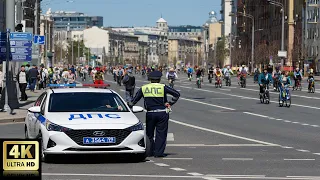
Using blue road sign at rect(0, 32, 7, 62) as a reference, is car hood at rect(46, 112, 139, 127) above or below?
below

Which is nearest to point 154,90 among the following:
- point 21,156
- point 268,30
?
point 21,156

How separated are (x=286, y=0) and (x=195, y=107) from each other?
331 feet

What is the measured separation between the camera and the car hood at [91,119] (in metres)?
13.9

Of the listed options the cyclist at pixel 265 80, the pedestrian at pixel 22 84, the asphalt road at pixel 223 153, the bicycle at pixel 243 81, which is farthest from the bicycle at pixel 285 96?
the bicycle at pixel 243 81

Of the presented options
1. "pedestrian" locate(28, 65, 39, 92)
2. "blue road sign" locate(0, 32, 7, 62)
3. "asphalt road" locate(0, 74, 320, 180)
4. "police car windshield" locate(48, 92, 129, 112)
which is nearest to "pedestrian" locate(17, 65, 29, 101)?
"pedestrian" locate(28, 65, 39, 92)

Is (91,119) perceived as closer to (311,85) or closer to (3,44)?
(3,44)

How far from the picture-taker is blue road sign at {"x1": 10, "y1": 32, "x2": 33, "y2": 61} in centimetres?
3042

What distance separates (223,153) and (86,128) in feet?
12.1

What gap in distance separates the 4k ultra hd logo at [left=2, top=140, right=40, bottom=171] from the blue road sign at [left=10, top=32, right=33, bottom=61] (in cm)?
2547

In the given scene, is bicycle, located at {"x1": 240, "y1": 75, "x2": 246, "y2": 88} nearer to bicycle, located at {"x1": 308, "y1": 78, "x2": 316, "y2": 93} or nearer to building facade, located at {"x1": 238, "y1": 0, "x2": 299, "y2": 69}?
bicycle, located at {"x1": 308, "y1": 78, "x2": 316, "y2": 93}

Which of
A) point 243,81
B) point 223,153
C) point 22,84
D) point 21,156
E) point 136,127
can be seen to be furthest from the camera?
point 243,81

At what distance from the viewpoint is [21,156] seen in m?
5.11

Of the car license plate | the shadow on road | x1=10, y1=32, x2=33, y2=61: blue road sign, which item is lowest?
the shadow on road

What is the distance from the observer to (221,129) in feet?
80.1
